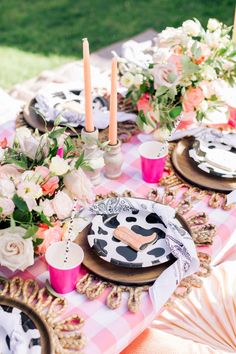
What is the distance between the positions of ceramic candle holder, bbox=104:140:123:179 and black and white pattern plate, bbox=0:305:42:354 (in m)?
0.62

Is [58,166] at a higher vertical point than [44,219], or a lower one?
higher

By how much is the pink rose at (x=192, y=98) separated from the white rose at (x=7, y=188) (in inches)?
29.8

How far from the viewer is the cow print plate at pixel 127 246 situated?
1391mm

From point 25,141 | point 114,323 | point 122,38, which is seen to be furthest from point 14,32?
point 114,323

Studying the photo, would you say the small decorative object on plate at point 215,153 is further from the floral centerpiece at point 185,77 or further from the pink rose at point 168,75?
the pink rose at point 168,75

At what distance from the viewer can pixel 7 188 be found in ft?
4.21

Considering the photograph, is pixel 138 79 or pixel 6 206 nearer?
pixel 6 206

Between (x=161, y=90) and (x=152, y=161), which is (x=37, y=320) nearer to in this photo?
(x=152, y=161)

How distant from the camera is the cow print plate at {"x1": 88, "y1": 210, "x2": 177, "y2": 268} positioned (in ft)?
4.56

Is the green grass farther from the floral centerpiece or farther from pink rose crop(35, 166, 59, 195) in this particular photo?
pink rose crop(35, 166, 59, 195)

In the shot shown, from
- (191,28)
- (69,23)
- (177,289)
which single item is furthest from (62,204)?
(69,23)

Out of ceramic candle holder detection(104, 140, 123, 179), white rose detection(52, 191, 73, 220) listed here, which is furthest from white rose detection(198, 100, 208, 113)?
white rose detection(52, 191, 73, 220)

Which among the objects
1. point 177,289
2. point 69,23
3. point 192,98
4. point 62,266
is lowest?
point 69,23

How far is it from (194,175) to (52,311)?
0.69m
